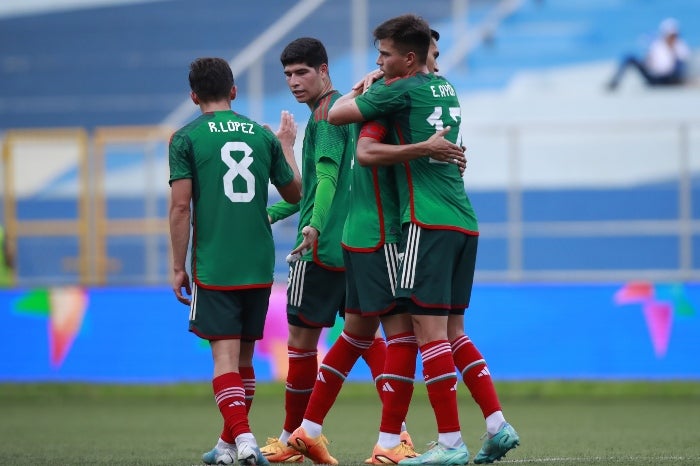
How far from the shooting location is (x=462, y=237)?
550 cm

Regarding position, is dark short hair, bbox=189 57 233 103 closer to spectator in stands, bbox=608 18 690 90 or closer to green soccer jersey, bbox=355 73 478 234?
green soccer jersey, bbox=355 73 478 234

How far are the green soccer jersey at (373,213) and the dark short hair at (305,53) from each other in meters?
0.78

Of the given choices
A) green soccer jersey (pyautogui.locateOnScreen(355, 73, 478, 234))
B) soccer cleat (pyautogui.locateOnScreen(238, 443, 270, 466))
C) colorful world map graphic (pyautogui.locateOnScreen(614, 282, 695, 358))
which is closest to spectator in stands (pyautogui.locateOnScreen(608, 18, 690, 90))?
colorful world map graphic (pyautogui.locateOnScreen(614, 282, 695, 358))

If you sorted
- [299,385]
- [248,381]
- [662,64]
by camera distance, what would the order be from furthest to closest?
[662,64]
[299,385]
[248,381]

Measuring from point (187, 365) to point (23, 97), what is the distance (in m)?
9.73

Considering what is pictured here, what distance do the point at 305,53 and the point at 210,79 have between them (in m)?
0.61

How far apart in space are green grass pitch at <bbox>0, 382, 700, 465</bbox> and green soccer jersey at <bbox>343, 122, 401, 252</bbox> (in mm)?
1035

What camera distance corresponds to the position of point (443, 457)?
532 centimetres

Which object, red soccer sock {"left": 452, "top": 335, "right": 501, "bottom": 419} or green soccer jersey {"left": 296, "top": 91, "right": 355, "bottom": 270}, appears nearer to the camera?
red soccer sock {"left": 452, "top": 335, "right": 501, "bottom": 419}

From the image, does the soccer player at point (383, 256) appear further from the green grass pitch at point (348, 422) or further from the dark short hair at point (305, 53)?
the dark short hair at point (305, 53)

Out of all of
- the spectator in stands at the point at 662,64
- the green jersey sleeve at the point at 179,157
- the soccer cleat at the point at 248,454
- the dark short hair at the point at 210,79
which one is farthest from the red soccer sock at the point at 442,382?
the spectator in stands at the point at 662,64

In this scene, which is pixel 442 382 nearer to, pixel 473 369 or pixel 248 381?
pixel 473 369

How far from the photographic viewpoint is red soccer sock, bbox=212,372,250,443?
557 centimetres

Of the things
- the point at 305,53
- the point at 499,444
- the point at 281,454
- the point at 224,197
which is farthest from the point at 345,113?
the point at 281,454
